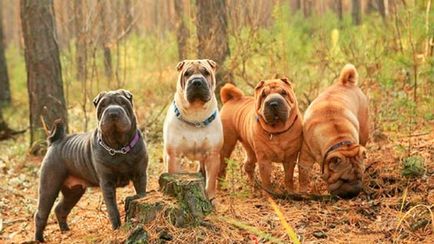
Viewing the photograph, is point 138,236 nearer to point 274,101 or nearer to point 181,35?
point 274,101

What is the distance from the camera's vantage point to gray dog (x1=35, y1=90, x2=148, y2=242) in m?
4.72

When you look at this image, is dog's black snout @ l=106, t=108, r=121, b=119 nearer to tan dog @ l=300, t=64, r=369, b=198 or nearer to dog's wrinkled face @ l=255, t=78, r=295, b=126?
dog's wrinkled face @ l=255, t=78, r=295, b=126

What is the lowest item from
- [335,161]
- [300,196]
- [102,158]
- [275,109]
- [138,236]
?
[300,196]

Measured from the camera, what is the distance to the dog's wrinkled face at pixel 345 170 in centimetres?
509

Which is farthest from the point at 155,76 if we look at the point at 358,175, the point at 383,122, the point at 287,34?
the point at 358,175

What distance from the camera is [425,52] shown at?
8.47 metres

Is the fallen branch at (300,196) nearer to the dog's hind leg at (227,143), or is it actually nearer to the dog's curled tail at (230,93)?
the dog's hind leg at (227,143)

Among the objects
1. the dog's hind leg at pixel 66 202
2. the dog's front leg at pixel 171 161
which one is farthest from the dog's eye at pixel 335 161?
the dog's hind leg at pixel 66 202

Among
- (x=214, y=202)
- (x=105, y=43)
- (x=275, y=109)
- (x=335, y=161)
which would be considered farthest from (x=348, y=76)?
(x=105, y=43)

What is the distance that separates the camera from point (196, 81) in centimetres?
513

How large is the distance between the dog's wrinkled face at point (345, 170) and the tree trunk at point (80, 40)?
514cm

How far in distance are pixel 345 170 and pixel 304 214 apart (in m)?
0.51

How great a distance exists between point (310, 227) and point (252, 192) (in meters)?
1.33

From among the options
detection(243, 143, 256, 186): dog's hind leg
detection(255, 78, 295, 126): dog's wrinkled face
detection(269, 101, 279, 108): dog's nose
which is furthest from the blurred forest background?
detection(269, 101, 279, 108): dog's nose
